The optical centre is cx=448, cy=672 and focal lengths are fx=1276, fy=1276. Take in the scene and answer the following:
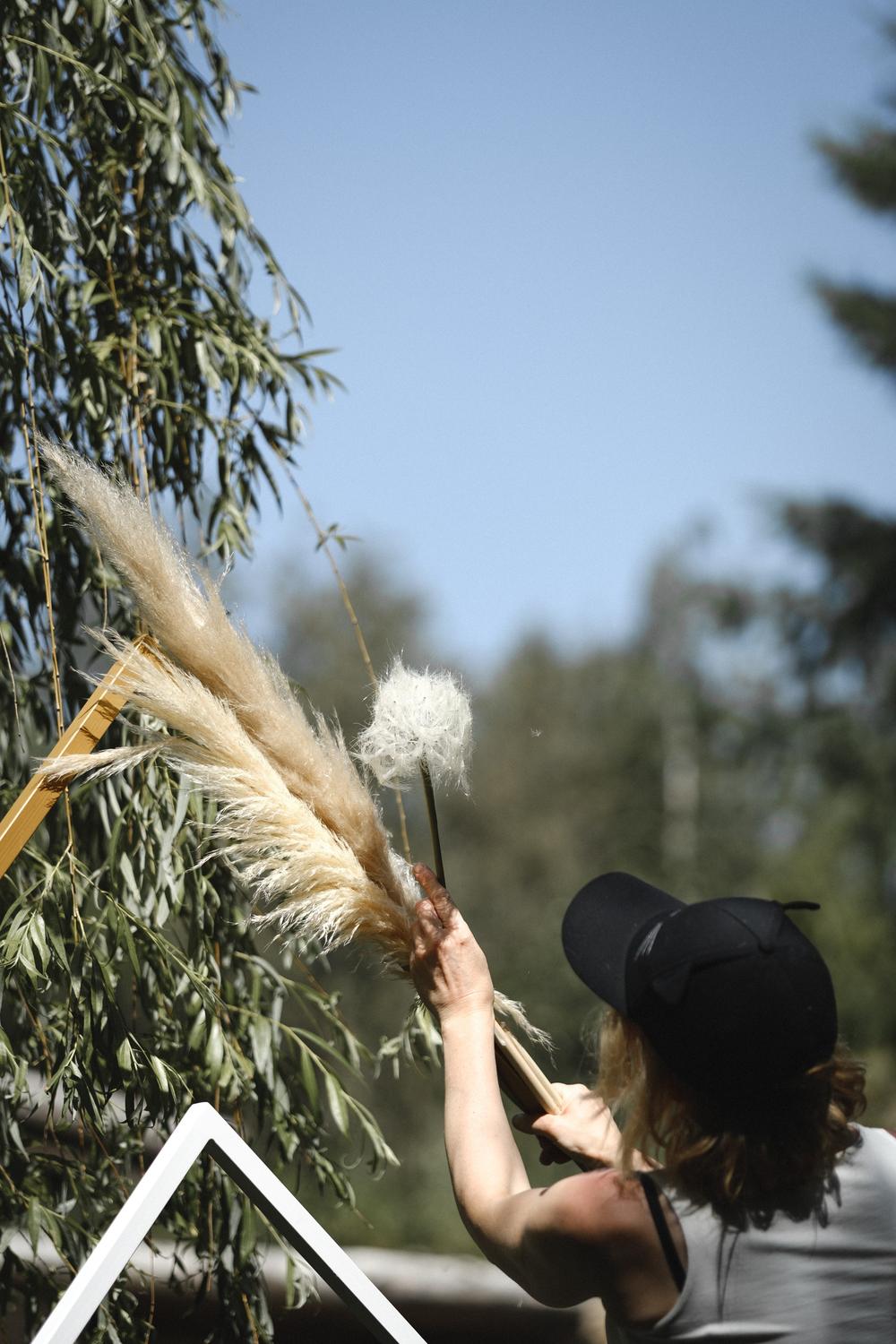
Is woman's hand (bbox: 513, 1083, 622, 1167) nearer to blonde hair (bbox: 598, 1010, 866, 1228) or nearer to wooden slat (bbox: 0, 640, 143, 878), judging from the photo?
blonde hair (bbox: 598, 1010, 866, 1228)

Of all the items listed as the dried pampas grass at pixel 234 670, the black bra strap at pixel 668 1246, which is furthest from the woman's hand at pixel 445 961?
the black bra strap at pixel 668 1246

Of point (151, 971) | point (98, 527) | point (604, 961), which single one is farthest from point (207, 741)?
point (151, 971)

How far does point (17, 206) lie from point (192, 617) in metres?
0.87

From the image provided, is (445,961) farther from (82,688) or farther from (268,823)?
(82,688)

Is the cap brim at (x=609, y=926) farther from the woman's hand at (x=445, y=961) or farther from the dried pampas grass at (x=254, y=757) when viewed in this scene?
the dried pampas grass at (x=254, y=757)

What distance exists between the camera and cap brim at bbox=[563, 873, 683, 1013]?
3.87 ft

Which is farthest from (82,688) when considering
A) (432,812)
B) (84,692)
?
(432,812)

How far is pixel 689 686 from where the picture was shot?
1959cm

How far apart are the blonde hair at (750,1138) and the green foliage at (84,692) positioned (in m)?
0.94

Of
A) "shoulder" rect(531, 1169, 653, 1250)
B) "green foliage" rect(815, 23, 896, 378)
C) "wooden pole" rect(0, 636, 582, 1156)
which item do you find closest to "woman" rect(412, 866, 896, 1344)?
"shoulder" rect(531, 1169, 653, 1250)

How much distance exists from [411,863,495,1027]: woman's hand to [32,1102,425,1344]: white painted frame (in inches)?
10.3

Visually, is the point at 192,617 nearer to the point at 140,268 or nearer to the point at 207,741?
the point at 207,741

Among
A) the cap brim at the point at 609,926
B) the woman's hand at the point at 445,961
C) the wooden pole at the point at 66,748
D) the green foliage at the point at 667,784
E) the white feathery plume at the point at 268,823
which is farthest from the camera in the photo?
the green foliage at the point at 667,784

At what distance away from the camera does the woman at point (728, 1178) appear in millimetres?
1052
